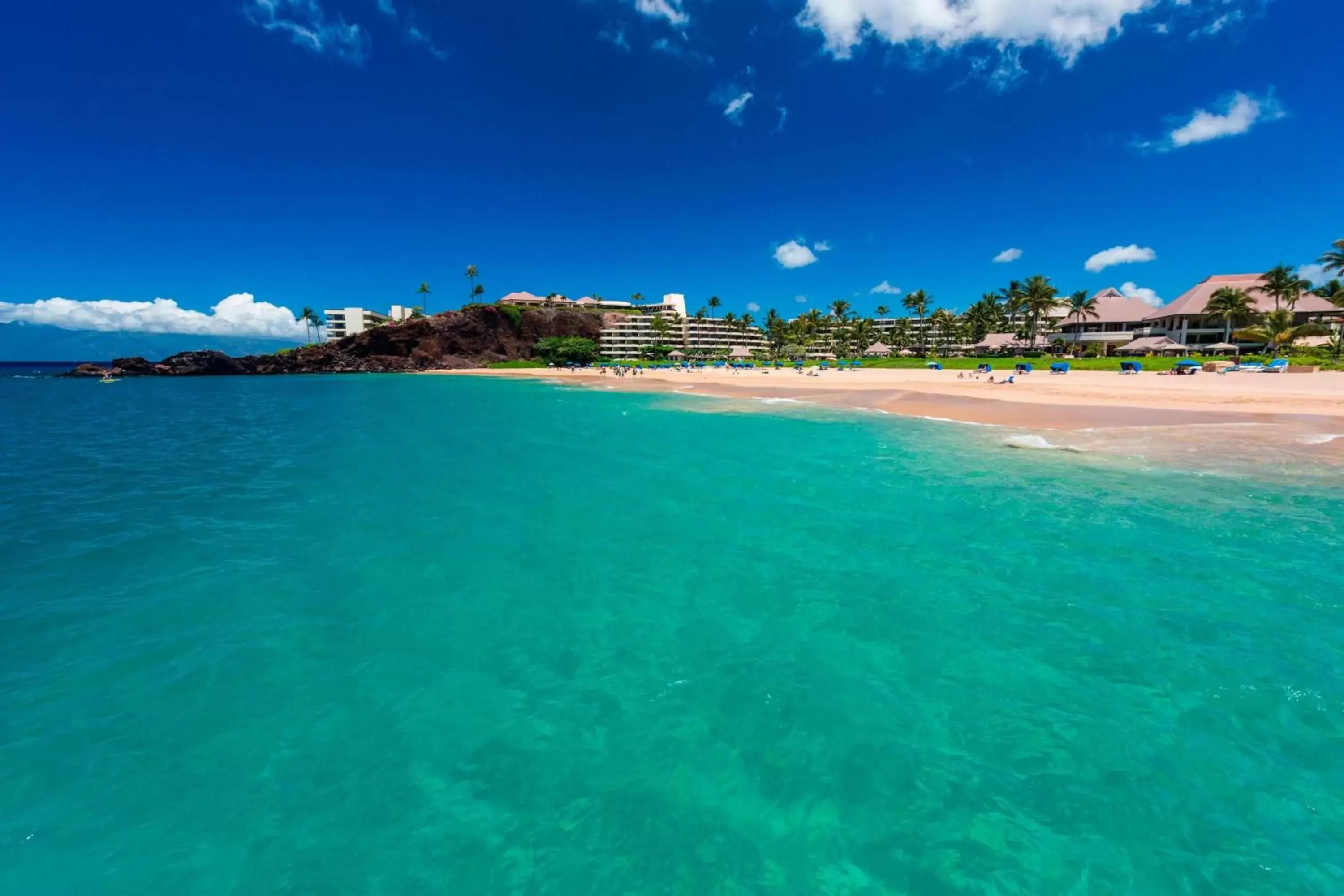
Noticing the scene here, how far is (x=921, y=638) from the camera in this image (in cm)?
788

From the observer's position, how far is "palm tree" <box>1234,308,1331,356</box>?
6009 cm

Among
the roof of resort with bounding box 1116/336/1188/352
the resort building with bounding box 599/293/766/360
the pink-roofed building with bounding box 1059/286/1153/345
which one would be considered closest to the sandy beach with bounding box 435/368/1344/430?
the roof of resort with bounding box 1116/336/1188/352

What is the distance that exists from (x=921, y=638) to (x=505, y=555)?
7.94 meters

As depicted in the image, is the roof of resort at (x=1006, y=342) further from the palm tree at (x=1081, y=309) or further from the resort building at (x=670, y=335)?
the resort building at (x=670, y=335)

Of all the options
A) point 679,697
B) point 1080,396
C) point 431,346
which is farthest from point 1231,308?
point 431,346

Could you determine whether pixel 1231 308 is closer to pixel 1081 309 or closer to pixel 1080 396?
pixel 1081 309

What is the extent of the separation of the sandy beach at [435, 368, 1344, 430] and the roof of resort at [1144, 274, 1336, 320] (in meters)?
37.8

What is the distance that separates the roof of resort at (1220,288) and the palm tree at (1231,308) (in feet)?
11.9

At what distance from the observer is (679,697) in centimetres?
658

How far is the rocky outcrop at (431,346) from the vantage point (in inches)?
4865

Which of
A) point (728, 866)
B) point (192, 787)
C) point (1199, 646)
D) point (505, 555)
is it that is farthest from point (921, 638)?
point (192, 787)

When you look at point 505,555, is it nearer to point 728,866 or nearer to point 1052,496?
point 728,866

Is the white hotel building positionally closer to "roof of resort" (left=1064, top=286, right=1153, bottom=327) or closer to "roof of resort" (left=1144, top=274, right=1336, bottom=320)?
"roof of resort" (left=1064, top=286, right=1153, bottom=327)

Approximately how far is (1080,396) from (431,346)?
130265 millimetres
